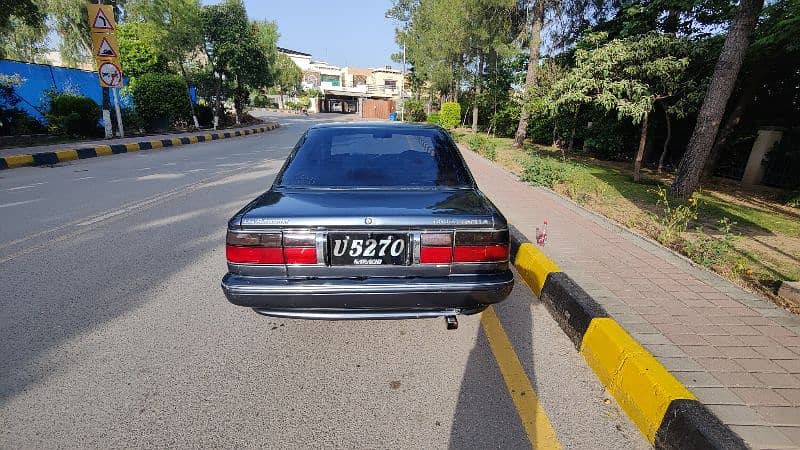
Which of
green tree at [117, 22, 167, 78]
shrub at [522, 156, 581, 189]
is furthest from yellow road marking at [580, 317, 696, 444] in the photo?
green tree at [117, 22, 167, 78]

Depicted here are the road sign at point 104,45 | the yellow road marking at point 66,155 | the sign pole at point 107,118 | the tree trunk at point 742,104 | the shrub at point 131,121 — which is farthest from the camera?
the shrub at point 131,121

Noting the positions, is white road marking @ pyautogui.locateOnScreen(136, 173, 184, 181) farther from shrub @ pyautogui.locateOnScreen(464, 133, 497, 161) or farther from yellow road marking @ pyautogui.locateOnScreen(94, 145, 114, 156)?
shrub @ pyautogui.locateOnScreen(464, 133, 497, 161)

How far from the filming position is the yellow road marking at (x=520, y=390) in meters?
1.98

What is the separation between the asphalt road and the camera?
6.44ft

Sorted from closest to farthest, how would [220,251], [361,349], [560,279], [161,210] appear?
[361,349] < [560,279] < [220,251] < [161,210]

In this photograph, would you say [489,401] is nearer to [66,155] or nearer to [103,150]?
[66,155]

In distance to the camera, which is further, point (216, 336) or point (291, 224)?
point (216, 336)

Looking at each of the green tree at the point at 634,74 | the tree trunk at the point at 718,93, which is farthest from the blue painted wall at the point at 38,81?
the tree trunk at the point at 718,93

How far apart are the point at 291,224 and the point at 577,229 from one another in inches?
171

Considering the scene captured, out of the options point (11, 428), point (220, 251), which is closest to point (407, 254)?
point (11, 428)

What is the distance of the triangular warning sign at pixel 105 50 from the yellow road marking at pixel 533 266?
14903 mm

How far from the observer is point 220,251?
4250mm

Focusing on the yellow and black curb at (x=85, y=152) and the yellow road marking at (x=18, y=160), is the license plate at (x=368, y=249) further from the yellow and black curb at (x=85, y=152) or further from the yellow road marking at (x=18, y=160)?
the yellow road marking at (x=18, y=160)

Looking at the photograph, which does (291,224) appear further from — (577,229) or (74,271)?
(577,229)
